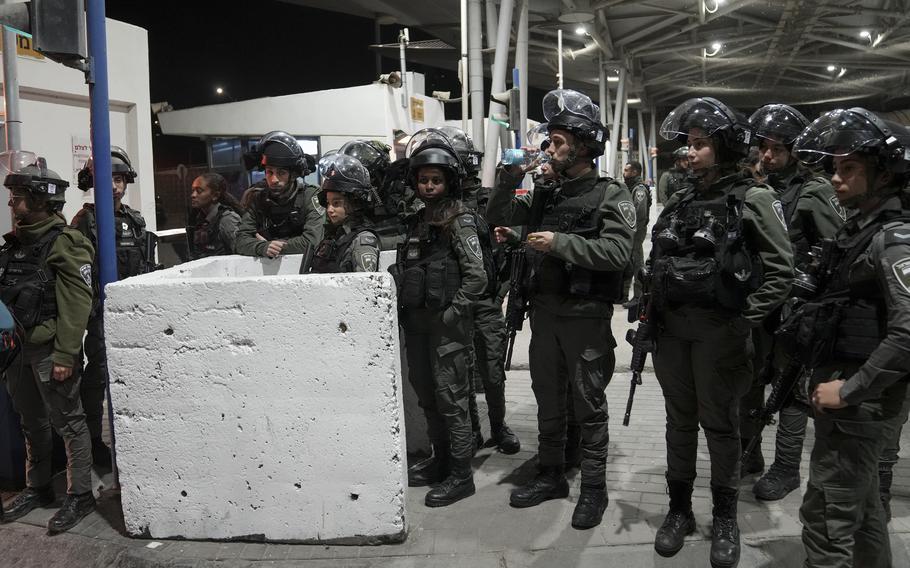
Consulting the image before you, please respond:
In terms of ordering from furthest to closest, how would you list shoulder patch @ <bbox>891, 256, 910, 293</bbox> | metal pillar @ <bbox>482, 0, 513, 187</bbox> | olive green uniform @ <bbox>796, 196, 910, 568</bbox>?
metal pillar @ <bbox>482, 0, 513, 187</bbox> < olive green uniform @ <bbox>796, 196, 910, 568</bbox> < shoulder patch @ <bbox>891, 256, 910, 293</bbox>

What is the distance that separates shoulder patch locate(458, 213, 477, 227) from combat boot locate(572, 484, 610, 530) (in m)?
1.50

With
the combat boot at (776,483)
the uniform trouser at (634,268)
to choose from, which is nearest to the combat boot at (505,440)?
the uniform trouser at (634,268)

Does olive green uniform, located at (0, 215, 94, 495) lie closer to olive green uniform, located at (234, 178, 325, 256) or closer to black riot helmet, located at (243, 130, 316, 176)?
olive green uniform, located at (234, 178, 325, 256)

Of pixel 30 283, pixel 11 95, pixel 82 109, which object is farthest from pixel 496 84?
pixel 30 283

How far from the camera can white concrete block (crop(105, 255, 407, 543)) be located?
3432 mm

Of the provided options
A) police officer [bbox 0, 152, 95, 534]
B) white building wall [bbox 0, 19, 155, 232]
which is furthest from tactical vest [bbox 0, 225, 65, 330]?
white building wall [bbox 0, 19, 155, 232]

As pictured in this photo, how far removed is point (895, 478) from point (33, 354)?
16.1ft

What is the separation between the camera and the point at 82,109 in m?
8.83

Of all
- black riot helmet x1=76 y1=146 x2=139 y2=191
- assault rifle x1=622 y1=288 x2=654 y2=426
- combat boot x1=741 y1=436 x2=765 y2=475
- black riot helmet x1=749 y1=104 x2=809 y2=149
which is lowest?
combat boot x1=741 y1=436 x2=765 y2=475

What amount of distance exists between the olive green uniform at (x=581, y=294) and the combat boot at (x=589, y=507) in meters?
0.04

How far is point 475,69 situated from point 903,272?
26.6ft

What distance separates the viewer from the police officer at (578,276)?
3650mm

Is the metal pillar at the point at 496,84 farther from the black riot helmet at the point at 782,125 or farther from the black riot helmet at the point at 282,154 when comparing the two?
the black riot helmet at the point at 782,125

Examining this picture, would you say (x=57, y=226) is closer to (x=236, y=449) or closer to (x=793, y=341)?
(x=236, y=449)
